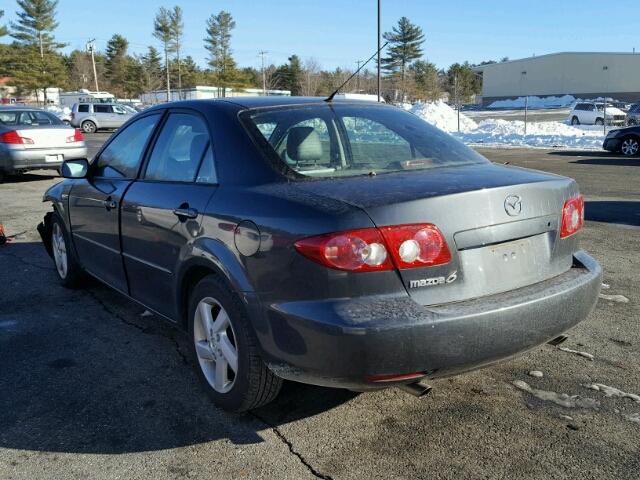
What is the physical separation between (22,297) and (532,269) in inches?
168

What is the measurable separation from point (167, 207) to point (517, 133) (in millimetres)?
29369

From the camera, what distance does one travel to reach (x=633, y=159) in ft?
54.8

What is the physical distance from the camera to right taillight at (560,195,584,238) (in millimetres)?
2996

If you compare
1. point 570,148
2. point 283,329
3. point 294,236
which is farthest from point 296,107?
point 570,148

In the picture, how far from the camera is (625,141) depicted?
17.8 metres

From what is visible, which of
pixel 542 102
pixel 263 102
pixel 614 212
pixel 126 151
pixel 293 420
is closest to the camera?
pixel 293 420

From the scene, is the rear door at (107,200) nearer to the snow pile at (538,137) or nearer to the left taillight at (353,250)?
the left taillight at (353,250)

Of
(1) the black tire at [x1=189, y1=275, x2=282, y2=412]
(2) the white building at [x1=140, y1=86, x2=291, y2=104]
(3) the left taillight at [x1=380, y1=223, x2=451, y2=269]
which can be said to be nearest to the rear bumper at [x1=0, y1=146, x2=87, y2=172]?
(1) the black tire at [x1=189, y1=275, x2=282, y2=412]

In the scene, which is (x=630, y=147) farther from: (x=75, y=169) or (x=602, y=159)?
(x=75, y=169)

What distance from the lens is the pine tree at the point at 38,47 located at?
6662 cm

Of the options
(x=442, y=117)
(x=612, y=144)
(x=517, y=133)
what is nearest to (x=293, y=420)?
(x=612, y=144)

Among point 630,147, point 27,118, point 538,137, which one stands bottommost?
point 630,147

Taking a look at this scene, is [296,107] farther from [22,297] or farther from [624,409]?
[22,297]

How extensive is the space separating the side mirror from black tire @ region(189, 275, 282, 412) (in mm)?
1986
